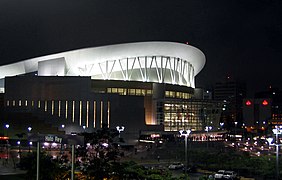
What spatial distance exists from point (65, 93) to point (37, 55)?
11048 mm

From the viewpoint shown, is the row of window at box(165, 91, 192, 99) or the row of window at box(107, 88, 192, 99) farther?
the row of window at box(165, 91, 192, 99)

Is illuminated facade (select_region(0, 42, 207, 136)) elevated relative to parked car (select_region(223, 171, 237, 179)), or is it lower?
elevated

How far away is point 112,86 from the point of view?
63.8 meters

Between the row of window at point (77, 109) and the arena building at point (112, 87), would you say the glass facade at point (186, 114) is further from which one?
the row of window at point (77, 109)

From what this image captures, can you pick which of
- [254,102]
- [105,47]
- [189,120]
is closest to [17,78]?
[105,47]

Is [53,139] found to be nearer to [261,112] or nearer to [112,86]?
[112,86]

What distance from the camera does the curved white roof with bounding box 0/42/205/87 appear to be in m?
64.9

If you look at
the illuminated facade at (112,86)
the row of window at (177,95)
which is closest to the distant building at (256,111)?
the illuminated facade at (112,86)

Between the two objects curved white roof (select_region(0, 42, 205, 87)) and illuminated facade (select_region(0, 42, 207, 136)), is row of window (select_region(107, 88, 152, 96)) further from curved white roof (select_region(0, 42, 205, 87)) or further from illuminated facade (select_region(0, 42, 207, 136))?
curved white roof (select_region(0, 42, 205, 87))

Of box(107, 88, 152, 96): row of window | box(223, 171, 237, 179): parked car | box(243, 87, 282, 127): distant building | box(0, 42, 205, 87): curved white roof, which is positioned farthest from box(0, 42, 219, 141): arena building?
box(243, 87, 282, 127): distant building

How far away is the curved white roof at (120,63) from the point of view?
64938 mm

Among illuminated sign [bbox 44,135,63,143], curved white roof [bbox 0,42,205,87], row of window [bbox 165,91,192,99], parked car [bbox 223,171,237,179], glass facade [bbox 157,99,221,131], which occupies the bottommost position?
parked car [bbox 223,171,237,179]

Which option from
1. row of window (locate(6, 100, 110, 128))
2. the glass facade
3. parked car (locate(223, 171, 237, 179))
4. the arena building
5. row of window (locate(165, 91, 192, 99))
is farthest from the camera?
row of window (locate(165, 91, 192, 99))

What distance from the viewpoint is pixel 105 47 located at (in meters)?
64.7
